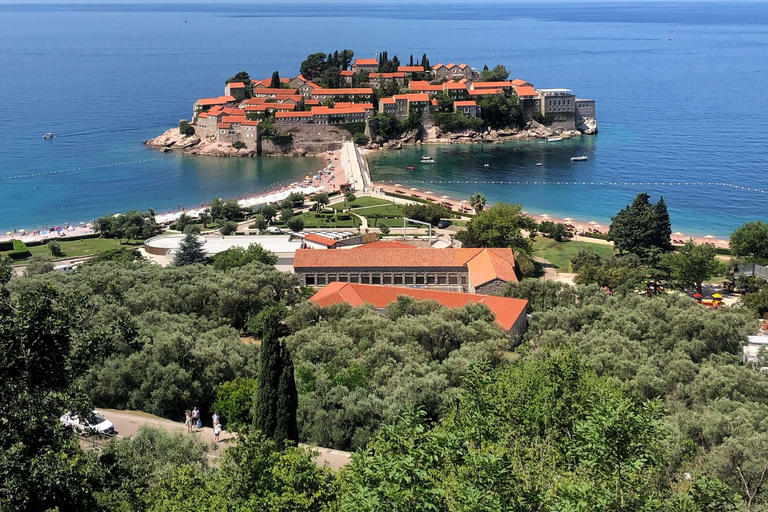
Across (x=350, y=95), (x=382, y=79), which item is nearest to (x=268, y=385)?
(x=350, y=95)

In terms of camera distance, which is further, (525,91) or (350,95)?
(525,91)

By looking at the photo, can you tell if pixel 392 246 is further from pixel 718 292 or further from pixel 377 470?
pixel 377 470

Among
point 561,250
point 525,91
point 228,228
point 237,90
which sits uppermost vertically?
point 237,90

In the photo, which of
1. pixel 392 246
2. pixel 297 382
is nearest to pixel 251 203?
pixel 392 246

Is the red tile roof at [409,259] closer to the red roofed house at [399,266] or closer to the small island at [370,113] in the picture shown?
the red roofed house at [399,266]

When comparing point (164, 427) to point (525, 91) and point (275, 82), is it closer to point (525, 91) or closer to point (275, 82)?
point (275, 82)

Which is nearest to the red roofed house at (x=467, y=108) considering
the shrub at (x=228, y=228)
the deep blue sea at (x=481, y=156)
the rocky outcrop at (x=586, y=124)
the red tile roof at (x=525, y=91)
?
the deep blue sea at (x=481, y=156)

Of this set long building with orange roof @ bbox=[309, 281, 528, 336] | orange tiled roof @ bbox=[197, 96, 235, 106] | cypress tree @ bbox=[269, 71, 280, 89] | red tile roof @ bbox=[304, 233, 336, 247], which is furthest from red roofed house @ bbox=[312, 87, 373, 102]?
long building with orange roof @ bbox=[309, 281, 528, 336]
